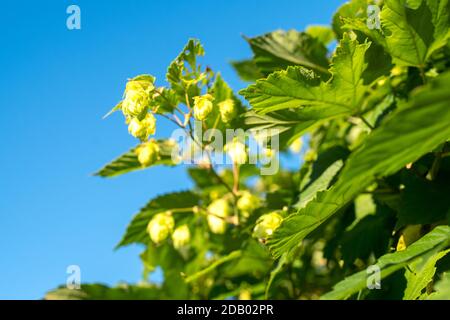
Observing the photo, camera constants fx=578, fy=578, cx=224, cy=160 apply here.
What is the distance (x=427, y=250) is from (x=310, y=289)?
141 cm

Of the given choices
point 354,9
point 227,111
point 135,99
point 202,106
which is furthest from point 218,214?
point 354,9

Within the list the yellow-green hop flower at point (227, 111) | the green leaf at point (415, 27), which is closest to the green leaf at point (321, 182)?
the yellow-green hop flower at point (227, 111)

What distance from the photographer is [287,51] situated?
2.29 meters

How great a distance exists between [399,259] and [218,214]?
1.24 m

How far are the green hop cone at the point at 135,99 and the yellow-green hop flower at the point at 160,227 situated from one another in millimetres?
654

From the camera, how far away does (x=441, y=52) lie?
80.4 inches

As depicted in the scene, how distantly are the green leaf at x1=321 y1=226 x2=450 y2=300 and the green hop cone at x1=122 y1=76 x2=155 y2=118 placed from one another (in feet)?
2.60

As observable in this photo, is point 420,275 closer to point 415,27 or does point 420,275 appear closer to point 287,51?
point 415,27

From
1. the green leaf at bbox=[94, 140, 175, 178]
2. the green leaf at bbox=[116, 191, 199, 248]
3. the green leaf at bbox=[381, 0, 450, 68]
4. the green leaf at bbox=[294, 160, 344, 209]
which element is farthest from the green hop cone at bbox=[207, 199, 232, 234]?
the green leaf at bbox=[381, 0, 450, 68]

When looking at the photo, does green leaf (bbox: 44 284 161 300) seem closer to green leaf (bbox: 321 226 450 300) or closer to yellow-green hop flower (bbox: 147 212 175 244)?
yellow-green hop flower (bbox: 147 212 175 244)

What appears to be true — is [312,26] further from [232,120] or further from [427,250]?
[427,250]

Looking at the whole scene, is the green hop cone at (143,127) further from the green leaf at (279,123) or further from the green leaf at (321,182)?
the green leaf at (321,182)

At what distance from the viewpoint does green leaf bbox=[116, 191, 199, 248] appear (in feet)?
8.17
